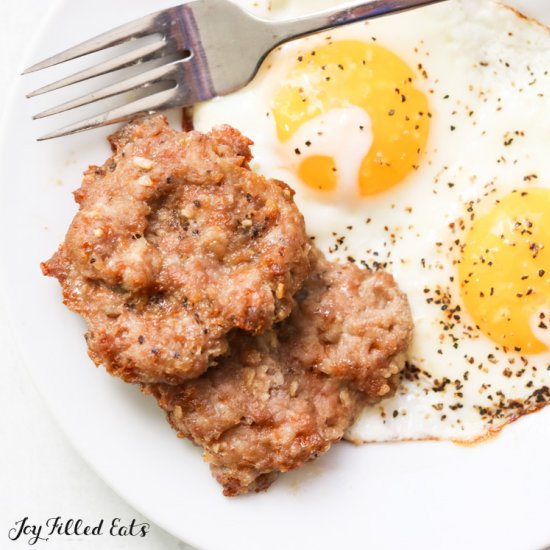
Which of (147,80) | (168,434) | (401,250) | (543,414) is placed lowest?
(543,414)

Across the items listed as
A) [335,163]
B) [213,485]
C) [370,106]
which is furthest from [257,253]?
[213,485]

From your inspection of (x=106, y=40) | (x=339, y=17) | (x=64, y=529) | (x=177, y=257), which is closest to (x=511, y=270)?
(x=339, y=17)

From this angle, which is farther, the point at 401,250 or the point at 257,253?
the point at 401,250

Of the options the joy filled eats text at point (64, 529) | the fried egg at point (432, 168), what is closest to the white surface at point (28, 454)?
the joy filled eats text at point (64, 529)

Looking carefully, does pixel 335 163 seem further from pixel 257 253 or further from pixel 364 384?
pixel 364 384

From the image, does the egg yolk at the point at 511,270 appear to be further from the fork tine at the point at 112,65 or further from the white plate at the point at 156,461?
the fork tine at the point at 112,65

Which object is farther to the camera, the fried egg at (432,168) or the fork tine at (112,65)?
the fried egg at (432,168)

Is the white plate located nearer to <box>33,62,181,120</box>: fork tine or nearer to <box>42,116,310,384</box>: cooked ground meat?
<box>33,62,181,120</box>: fork tine

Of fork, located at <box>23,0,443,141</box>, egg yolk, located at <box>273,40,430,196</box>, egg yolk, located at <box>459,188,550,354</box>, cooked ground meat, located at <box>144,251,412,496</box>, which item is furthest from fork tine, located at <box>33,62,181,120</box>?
egg yolk, located at <box>459,188,550,354</box>
